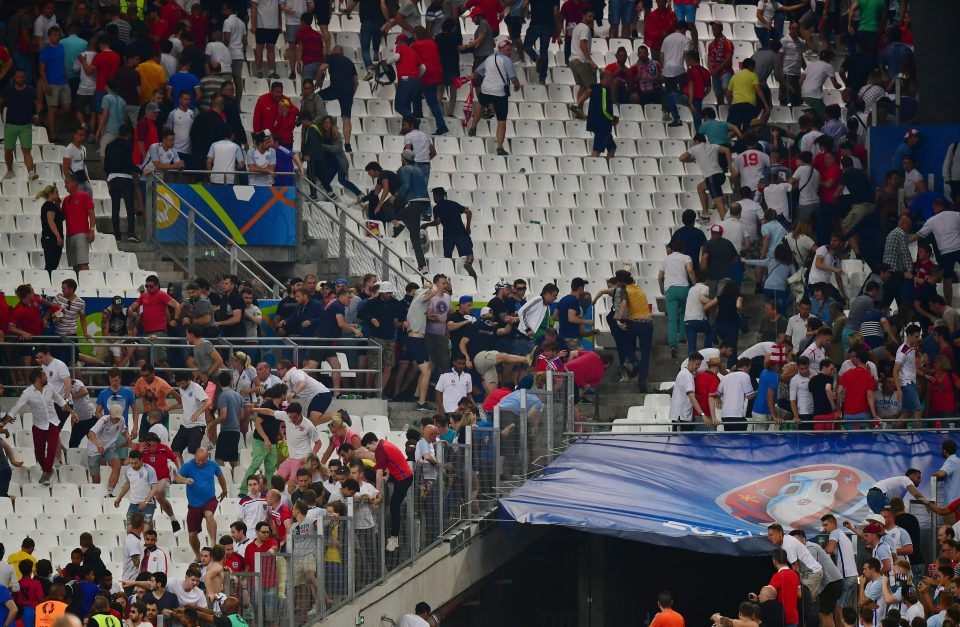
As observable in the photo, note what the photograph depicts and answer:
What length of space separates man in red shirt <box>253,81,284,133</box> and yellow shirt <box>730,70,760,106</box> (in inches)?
263

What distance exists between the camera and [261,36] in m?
29.2

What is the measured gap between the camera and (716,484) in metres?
20.9

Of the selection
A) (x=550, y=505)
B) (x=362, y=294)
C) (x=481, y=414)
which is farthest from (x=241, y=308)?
(x=550, y=505)

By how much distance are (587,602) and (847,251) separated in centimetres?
671

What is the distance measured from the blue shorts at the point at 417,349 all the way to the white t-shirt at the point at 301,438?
A: 283cm

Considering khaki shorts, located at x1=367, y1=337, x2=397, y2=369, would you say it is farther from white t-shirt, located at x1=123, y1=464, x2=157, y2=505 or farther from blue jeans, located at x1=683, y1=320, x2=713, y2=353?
white t-shirt, located at x1=123, y1=464, x2=157, y2=505

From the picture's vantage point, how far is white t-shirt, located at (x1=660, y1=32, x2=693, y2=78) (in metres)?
29.8

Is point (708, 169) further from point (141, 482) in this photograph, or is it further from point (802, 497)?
point (141, 482)

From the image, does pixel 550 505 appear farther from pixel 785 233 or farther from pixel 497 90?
pixel 497 90

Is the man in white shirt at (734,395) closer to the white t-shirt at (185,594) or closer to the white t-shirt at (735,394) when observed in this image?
the white t-shirt at (735,394)

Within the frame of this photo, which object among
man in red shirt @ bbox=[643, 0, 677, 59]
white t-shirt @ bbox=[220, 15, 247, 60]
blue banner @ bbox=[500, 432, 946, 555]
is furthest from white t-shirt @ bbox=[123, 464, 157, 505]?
man in red shirt @ bbox=[643, 0, 677, 59]

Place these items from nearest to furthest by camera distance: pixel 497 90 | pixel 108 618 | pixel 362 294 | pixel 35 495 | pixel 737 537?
1. pixel 108 618
2. pixel 737 537
3. pixel 35 495
4. pixel 362 294
5. pixel 497 90

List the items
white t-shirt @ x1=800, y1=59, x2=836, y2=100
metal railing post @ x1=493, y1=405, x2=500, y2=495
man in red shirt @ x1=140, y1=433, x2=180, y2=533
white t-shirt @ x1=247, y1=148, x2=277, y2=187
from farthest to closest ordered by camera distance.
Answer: white t-shirt @ x1=800, y1=59, x2=836, y2=100 → white t-shirt @ x1=247, y1=148, x2=277, y2=187 → metal railing post @ x1=493, y1=405, x2=500, y2=495 → man in red shirt @ x1=140, y1=433, x2=180, y2=533

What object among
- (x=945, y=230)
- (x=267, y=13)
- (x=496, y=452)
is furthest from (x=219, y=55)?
(x=945, y=230)
